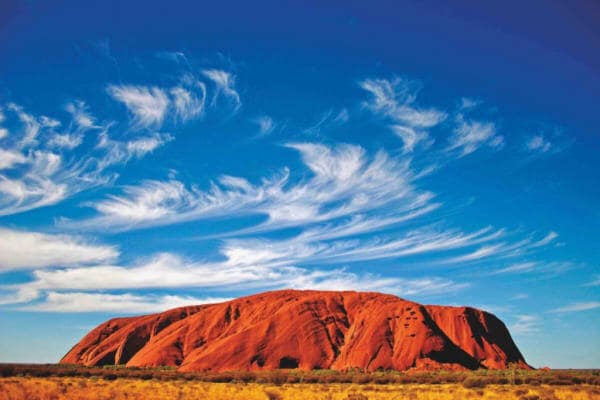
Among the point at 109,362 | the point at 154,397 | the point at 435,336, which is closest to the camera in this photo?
the point at 154,397

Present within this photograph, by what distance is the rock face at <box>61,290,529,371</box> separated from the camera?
73312 millimetres

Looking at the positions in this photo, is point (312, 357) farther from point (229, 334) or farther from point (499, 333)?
A: point (499, 333)

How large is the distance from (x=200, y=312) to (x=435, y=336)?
49.7 metres

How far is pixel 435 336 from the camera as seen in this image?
247 feet

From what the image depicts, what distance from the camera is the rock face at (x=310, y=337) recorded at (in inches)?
2886

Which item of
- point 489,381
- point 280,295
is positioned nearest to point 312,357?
point 280,295

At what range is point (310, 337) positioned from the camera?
80.0 metres

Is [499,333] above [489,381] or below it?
above

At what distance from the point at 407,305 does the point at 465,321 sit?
12650mm

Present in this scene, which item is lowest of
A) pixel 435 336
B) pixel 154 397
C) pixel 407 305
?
pixel 154 397

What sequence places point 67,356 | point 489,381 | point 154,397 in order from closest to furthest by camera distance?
point 154,397
point 489,381
point 67,356

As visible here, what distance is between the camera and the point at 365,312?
8819 cm

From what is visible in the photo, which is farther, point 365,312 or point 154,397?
point 365,312

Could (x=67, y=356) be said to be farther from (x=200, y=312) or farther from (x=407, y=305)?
(x=407, y=305)
